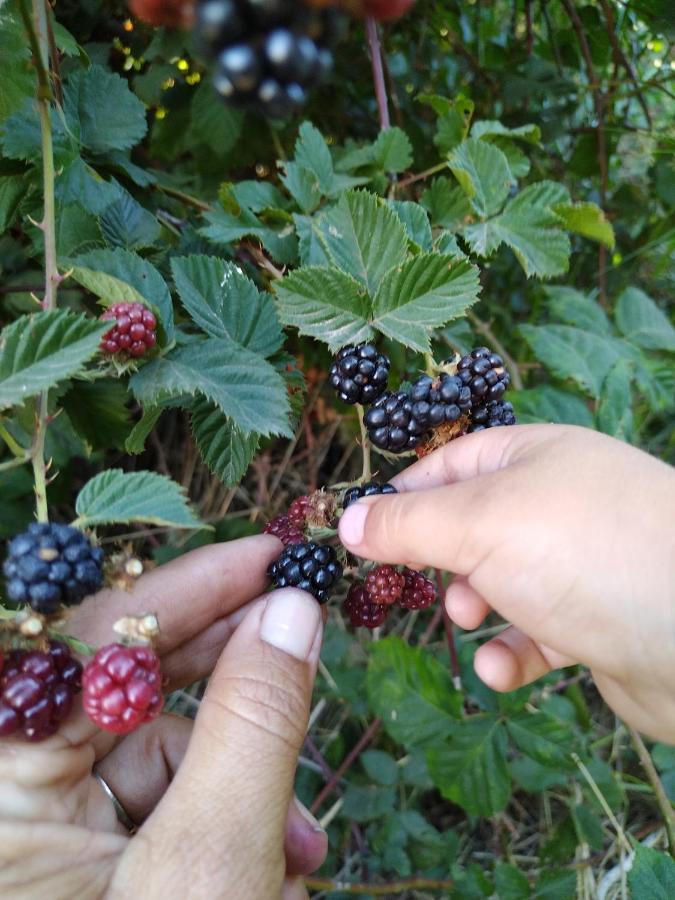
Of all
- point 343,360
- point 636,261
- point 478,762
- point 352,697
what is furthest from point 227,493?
point 636,261

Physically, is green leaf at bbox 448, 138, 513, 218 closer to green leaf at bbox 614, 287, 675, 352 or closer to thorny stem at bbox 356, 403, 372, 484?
thorny stem at bbox 356, 403, 372, 484

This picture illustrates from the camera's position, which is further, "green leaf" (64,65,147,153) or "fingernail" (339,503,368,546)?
"green leaf" (64,65,147,153)

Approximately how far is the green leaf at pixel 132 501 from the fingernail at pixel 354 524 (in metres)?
0.26

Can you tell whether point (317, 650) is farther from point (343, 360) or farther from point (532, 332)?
point (532, 332)

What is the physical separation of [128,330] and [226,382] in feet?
0.45

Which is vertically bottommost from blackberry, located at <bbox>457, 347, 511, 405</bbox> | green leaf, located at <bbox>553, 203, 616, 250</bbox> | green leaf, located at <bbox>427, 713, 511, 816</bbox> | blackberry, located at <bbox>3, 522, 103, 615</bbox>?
green leaf, located at <bbox>427, 713, 511, 816</bbox>

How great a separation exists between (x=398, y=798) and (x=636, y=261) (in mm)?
1786

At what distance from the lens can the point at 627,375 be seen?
1469mm

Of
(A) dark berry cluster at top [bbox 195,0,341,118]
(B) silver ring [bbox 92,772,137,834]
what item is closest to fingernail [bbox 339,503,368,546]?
(B) silver ring [bbox 92,772,137,834]

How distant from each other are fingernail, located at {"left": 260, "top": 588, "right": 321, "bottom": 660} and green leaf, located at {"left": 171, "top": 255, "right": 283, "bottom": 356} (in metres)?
0.36

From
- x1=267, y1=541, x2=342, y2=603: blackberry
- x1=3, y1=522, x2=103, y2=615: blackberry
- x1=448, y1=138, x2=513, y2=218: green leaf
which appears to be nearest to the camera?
x1=3, y1=522, x2=103, y2=615: blackberry

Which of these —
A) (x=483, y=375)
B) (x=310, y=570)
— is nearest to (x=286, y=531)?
(x=310, y=570)

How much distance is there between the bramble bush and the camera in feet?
3.00

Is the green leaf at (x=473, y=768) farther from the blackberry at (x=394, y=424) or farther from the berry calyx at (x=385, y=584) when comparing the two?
the blackberry at (x=394, y=424)
